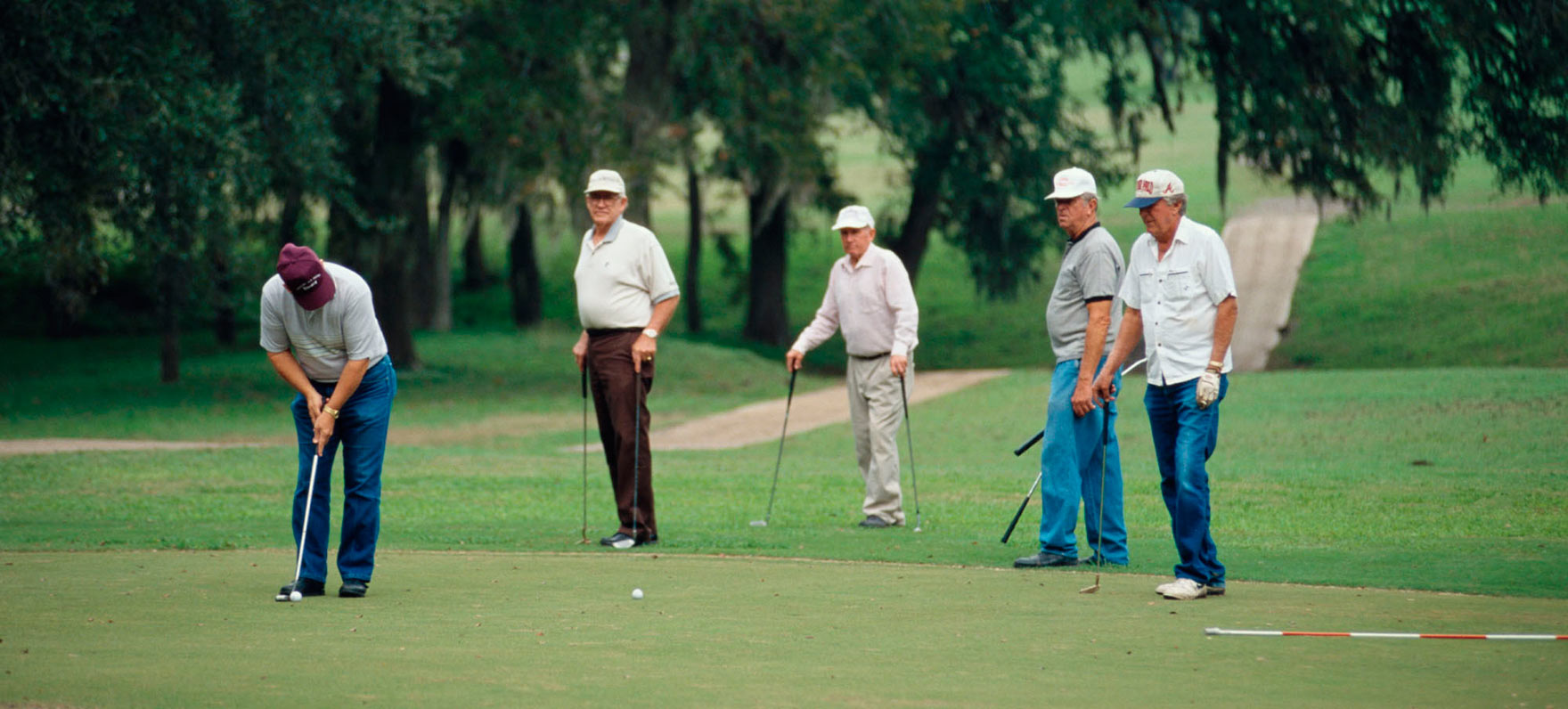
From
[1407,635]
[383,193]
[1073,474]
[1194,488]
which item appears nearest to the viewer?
[1407,635]

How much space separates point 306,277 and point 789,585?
2.77m

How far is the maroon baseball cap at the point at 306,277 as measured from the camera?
7438 mm

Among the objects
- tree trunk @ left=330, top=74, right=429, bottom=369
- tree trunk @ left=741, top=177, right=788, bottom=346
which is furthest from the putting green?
tree trunk @ left=741, top=177, right=788, bottom=346

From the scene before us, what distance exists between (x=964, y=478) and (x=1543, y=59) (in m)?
9.94

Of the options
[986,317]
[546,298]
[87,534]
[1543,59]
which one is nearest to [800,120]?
[1543,59]

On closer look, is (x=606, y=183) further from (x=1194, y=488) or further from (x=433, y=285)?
(x=433, y=285)

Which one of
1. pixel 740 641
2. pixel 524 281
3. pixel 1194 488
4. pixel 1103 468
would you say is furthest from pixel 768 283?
pixel 740 641

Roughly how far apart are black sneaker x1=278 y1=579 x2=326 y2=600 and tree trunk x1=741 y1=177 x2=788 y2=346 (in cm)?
2644

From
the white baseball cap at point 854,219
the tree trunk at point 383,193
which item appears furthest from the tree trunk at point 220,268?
the white baseball cap at point 854,219

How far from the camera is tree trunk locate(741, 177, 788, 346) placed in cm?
3505

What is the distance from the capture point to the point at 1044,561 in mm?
8844

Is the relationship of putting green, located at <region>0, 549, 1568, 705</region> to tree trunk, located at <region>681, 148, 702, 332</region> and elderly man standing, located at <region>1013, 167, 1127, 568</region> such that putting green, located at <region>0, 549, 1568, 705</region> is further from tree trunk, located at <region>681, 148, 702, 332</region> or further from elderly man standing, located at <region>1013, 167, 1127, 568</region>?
tree trunk, located at <region>681, 148, 702, 332</region>

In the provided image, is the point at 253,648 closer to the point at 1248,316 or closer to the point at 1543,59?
the point at 1543,59

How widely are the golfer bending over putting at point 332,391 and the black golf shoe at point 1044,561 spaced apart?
3.42 m
